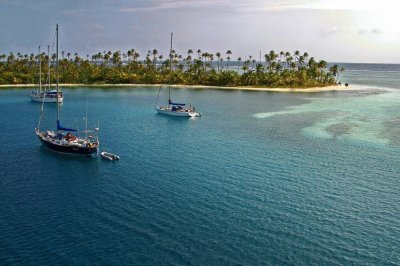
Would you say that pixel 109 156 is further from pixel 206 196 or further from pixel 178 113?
pixel 178 113

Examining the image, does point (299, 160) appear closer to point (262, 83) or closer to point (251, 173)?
point (251, 173)

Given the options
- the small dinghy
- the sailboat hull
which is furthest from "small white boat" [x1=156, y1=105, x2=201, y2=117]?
the sailboat hull

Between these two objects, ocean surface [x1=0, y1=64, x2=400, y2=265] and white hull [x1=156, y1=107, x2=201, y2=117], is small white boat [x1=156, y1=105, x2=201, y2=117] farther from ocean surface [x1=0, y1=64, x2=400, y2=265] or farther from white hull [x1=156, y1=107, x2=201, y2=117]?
ocean surface [x1=0, y1=64, x2=400, y2=265]

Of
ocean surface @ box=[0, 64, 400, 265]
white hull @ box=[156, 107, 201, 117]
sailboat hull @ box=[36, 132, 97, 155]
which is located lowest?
ocean surface @ box=[0, 64, 400, 265]

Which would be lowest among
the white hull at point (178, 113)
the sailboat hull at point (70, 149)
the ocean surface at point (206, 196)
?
the ocean surface at point (206, 196)

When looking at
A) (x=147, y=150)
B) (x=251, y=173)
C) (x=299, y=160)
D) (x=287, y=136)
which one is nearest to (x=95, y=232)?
(x=251, y=173)

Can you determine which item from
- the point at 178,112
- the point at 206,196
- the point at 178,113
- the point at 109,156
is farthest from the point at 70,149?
the point at 178,112

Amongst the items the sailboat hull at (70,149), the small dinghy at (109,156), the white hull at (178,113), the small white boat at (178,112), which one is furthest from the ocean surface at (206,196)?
the small white boat at (178,112)

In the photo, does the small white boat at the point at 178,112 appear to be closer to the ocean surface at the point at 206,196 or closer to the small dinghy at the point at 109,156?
the ocean surface at the point at 206,196
